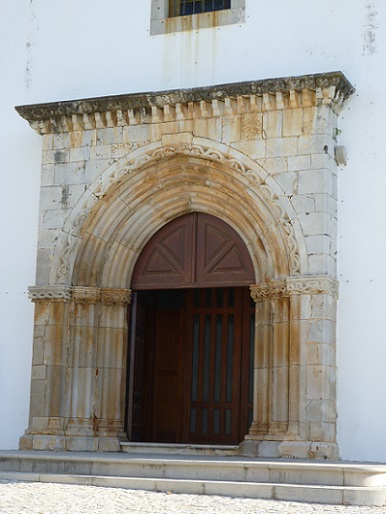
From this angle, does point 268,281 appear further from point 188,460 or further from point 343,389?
point 188,460

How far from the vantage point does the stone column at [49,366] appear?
13.4 meters

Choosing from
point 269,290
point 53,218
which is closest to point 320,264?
point 269,290

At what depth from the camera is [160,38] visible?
14.1 meters

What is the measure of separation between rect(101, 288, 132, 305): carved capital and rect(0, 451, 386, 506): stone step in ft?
8.63

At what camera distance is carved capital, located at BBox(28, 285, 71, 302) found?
1364 cm

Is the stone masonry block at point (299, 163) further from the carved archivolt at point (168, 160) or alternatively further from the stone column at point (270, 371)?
the stone column at point (270, 371)

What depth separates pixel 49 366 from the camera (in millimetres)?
13562

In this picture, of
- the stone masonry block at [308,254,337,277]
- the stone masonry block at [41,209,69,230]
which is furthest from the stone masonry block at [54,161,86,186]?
the stone masonry block at [308,254,337,277]

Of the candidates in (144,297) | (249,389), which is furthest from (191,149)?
(249,389)

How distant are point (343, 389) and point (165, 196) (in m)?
3.34

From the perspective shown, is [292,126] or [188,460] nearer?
[188,460]

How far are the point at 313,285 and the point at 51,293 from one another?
331 centimetres

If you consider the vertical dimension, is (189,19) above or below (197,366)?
above

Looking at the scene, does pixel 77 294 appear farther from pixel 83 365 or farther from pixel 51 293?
pixel 83 365
